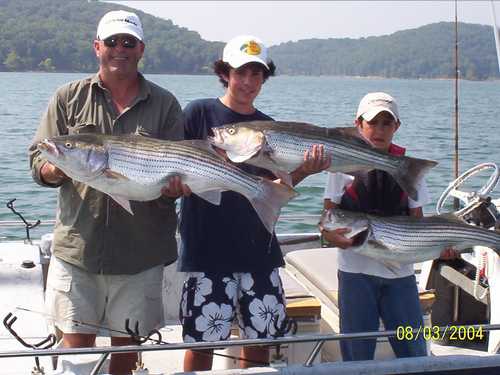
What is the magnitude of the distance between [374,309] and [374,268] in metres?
0.23

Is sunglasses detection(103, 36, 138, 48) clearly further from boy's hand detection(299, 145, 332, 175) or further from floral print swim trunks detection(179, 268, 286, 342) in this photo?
floral print swim trunks detection(179, 268, 286, 342)

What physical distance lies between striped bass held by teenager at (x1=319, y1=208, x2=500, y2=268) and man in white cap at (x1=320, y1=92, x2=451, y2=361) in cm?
8

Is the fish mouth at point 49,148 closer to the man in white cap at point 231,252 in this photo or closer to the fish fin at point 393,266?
the man in white cap at point 231,252

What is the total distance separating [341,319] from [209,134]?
1.27 metres

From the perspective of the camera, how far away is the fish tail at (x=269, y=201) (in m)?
3.85

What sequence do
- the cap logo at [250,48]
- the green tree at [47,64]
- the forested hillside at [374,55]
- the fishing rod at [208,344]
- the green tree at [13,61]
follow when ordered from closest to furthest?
the fishing rod at [208,344] → the cap logo at [250,48] → the green tree at [47,64] → the green tree at [13,61] → the forested hillside at [374,55]

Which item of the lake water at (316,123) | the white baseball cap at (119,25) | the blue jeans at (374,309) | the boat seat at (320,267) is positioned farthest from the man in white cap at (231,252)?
the lake water at (316,123)

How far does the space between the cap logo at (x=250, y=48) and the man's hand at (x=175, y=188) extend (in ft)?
2.74

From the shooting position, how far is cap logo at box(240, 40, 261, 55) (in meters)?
4.09

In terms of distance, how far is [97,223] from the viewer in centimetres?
390

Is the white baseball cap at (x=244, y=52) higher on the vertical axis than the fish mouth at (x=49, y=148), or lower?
higher

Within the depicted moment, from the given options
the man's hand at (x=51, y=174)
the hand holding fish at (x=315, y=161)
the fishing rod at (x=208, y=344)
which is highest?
the hand holding fish at (x=315, y=161)

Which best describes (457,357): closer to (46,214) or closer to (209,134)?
(209,134)
